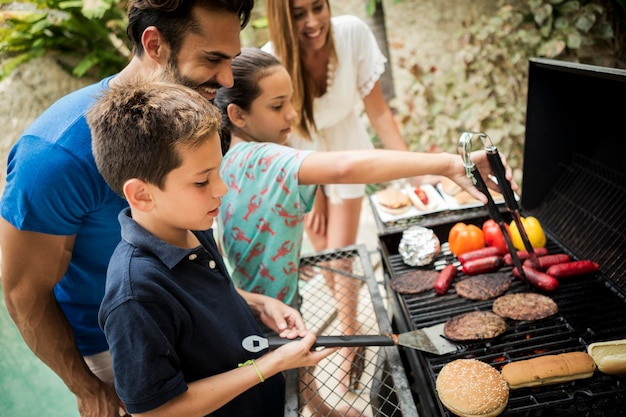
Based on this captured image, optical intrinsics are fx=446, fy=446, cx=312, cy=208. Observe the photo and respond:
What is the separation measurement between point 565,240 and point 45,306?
2214 millimetres

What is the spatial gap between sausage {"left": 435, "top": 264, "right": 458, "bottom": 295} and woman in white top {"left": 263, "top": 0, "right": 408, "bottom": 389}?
61 centimetres

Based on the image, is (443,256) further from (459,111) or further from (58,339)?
(459,111)

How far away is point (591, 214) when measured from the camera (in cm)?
206

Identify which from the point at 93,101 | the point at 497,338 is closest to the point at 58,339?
the point at 93,101

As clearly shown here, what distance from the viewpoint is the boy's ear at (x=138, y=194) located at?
127 centimetres

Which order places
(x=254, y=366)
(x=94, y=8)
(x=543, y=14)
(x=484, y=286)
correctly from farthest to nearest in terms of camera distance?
1. (x=94, y=8)
2. (x=543, y=14)
3. (x=484, y=286)
4. (x=254, y=366)

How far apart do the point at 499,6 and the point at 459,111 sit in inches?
47.7

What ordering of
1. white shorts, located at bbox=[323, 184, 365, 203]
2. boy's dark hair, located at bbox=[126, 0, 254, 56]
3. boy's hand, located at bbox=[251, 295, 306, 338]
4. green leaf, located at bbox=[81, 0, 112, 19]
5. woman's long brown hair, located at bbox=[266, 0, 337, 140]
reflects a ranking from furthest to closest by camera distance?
1. green leaf, located at bbox=[81, 0, 112, 19]
2. white shorts, located at bbox=[323, 184, 365, 203]
3. woman's long brown hair, located at bbox=[266, 0, 337, 140]
4. boy's hand, located at bbox=[251, 295, 306, 338]
5. boy's dark hair, located at bbox=[126, 0, 254, 56]

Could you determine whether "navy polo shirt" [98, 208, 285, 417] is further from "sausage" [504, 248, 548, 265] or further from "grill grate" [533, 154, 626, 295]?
"grill grate" [533, 154, 626, 295]

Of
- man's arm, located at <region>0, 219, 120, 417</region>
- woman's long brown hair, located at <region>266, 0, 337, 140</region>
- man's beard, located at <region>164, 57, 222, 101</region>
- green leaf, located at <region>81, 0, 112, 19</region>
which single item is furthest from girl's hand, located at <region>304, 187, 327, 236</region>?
green leaf, located at <region>81, 0, 112, 19</region>

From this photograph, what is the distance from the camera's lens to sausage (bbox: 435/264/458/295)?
1976mm

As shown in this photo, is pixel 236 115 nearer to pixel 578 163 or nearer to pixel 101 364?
pixel 101 364

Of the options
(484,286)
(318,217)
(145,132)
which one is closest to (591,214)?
(484,286)

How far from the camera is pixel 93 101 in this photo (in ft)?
4.86
